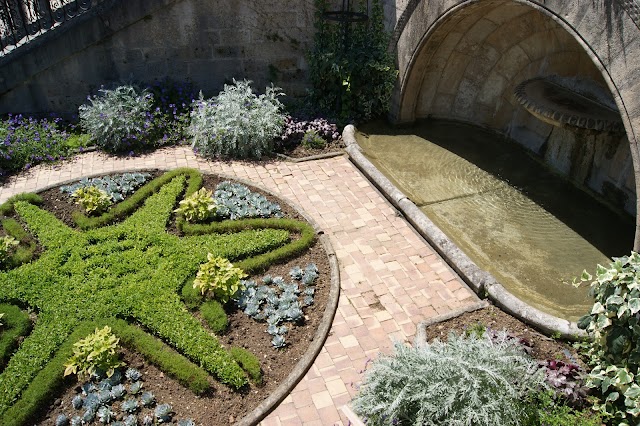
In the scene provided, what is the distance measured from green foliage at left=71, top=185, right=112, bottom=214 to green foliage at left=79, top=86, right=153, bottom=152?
1.77 meters

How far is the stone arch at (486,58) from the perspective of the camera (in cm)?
843

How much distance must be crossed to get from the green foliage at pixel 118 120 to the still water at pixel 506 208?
3.85m

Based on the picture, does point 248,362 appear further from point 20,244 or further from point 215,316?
point 20,244

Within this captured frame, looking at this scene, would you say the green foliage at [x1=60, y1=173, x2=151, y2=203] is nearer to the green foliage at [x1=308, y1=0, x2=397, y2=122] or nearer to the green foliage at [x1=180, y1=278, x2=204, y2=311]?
the green foliage at [x1=180, y1=278, x2=204, y2=311]

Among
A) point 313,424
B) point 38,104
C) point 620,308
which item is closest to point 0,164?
point 38,104

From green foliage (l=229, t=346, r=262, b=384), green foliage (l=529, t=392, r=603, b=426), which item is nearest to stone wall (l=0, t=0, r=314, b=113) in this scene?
green foliage (l=229, t=346, r=262, b=384)

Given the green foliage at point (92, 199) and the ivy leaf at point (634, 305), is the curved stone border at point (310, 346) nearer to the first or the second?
the green foliage at point (92, 199)

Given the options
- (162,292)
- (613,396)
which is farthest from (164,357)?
(613,396)

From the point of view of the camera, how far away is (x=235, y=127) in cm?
921

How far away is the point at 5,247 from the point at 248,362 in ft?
11.2

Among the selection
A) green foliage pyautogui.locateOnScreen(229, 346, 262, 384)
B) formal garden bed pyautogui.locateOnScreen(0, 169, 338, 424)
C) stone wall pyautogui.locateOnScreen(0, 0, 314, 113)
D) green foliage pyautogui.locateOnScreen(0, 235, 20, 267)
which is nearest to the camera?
formal garden bed pyautogui.locateOnScreen(0, 169, 338, 424)

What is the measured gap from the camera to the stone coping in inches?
304

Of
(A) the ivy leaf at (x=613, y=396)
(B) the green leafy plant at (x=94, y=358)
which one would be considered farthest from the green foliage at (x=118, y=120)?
(A) the ivy leaf at (x=613, y=396)

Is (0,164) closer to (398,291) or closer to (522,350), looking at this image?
(398,291)
